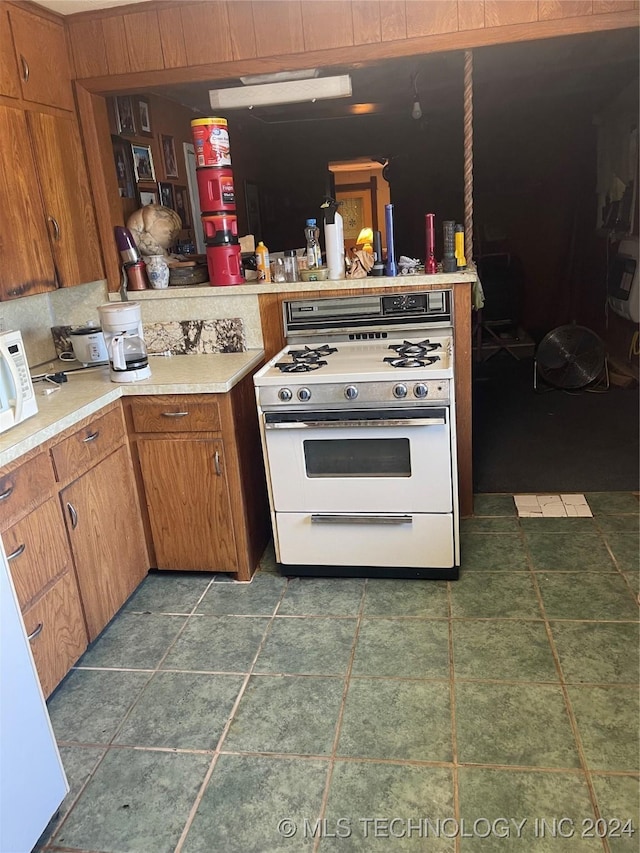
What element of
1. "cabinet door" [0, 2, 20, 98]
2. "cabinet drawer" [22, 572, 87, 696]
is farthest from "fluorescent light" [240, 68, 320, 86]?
"cabinet drawer" [22, 572, 87, 696]

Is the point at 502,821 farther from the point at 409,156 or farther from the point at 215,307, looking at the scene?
the point at 409,156

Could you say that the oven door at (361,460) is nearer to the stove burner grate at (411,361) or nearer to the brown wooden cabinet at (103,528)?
the stove burner grate at (411,361)

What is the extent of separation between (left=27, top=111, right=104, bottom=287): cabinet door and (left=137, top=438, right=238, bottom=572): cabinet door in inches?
35.0

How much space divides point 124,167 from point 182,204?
74 cm

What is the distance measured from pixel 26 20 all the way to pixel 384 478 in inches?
89.8

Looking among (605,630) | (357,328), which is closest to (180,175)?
(357,328)

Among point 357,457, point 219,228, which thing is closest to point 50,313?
point 219,228

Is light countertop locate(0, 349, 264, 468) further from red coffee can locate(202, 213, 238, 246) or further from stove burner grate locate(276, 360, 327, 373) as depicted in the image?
red coffee can locate(202, 213, 238, 246)

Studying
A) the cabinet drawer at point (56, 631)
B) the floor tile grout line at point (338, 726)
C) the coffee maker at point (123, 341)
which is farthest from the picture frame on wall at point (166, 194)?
the floor tile grout line at point (338, 726)

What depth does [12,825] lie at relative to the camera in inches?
59.7

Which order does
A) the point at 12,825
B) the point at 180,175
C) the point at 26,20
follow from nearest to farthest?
the point at 12,825 → the point at 26,20 → the point at 180,175

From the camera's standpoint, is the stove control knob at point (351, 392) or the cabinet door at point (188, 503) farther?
the cabinet door at point (188, 503)

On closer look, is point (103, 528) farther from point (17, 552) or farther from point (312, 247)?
point (312, 247)

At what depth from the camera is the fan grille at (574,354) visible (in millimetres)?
4859
